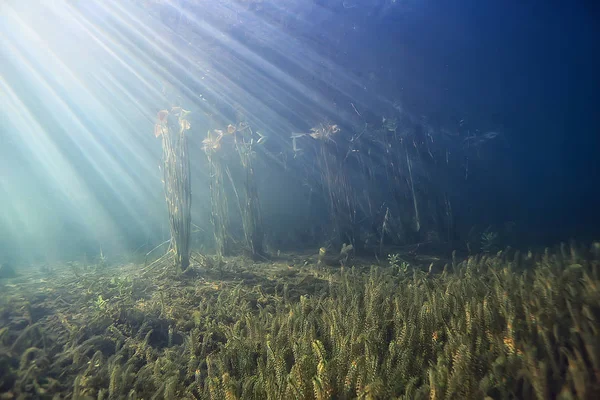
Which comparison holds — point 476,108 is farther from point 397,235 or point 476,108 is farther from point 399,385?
point 399,385

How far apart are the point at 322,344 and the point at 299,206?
45.4 ft

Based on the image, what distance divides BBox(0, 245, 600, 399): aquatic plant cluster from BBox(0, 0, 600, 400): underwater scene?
1.0 inches

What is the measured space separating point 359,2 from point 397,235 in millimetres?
9011

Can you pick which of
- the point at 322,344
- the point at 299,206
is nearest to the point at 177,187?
the point at 322,344

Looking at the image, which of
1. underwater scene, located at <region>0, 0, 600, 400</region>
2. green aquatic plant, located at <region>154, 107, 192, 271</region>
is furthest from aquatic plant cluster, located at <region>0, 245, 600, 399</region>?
green aquatic plant, located at <region>154, 107, 192, 271</region>

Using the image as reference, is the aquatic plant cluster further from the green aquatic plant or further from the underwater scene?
the green aquatic plant

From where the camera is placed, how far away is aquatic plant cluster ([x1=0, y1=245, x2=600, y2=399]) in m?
2.01

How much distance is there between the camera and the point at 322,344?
2.73 metres

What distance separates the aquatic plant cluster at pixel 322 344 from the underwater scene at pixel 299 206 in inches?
1.0

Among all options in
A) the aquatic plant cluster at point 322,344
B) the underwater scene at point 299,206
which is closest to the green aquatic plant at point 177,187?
the underwater scene at point 299,206

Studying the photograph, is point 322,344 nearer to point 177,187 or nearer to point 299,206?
point 177,187

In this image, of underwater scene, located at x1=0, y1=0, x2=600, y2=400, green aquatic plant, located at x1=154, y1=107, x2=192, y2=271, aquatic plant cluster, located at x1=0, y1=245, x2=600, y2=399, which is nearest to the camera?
aquatic plant cluster, located at x1=0, y1=245, x2=600, y2=399

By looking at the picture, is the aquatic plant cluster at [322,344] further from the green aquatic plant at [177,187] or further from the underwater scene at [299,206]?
the green aquatic plant at [177,187]

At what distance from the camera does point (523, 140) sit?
27828 millimetres
